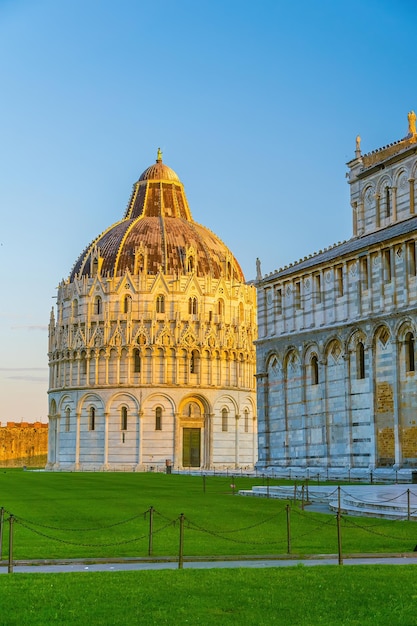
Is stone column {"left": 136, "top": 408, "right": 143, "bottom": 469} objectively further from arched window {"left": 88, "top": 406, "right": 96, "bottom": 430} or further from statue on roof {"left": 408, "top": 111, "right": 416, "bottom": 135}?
statue on roof {"left": 408, "top": 111, "right": 416, "bottom": 135}

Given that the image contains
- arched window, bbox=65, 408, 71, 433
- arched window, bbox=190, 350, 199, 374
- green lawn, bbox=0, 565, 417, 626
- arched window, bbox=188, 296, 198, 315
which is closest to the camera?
green lawn, bbox=0, 565, 417, 626

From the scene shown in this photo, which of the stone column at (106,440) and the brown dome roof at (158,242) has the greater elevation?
the brown dome roof at (158,242)

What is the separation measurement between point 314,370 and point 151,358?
4727cm

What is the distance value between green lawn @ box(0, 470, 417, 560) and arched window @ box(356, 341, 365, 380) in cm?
1753

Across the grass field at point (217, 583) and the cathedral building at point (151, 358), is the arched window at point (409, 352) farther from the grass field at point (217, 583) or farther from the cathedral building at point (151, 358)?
the cathedral building at point (151, 358)

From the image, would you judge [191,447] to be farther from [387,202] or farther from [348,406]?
[348,406]

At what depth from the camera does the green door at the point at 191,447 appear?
107 meters

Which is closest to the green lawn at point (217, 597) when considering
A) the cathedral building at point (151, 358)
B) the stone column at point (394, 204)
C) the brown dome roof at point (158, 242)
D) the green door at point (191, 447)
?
the stone column at point (394, 204)

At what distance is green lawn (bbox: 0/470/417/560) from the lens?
75.0 ft

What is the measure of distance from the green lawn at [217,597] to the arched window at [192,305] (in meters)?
91.1

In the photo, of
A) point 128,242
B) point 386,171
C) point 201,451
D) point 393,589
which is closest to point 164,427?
point 201,451

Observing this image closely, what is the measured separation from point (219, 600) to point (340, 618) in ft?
7.15

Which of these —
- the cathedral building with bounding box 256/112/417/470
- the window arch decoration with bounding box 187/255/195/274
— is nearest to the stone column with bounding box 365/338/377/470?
the cathedral building with bounding box 256/112/417/470

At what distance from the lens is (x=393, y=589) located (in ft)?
52.8
